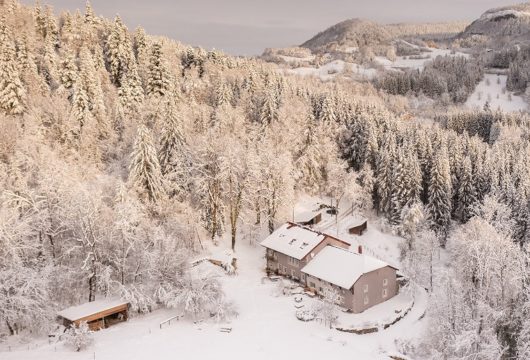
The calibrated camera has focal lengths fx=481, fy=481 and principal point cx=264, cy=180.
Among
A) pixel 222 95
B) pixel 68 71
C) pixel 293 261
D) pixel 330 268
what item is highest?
pixel 68 71

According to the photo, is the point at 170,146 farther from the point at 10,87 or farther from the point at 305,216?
the point at 10,87

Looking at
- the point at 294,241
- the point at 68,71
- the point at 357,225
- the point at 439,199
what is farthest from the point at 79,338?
the point at 439,199

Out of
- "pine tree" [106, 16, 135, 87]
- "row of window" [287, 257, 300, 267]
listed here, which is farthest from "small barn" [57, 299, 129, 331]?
"pine tree" [106, 16, 135, 87]

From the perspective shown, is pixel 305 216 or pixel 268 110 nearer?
pixel 305 216

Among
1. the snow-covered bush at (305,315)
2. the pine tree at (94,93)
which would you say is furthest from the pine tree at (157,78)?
the snow-covered bush at (305,315)

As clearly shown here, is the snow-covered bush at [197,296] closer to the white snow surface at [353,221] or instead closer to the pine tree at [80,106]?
the white snow surface at [353,221]

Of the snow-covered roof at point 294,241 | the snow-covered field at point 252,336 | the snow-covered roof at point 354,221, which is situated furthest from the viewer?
the snow-covered roof at point 354,221

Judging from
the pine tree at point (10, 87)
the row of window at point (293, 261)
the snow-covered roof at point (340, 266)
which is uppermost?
the pine tree at point (10, 87)

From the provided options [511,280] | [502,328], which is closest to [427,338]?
[502,328]
